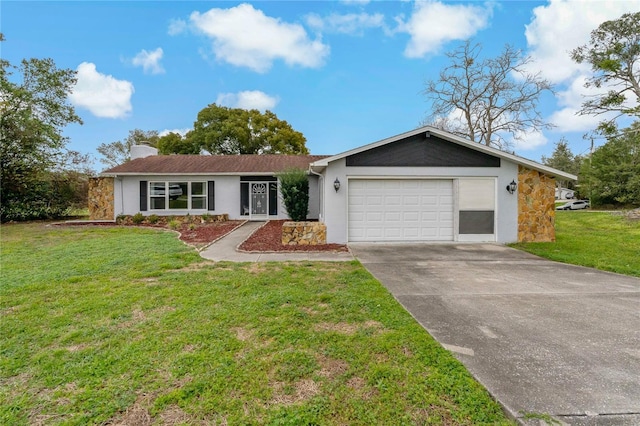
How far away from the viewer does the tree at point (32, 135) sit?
649 inches

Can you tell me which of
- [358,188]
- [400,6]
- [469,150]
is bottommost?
[358,188]

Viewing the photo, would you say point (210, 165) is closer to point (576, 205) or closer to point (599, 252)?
point (599, 252)

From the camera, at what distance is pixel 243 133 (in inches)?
1193

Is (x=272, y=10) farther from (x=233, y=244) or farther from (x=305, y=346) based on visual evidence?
(x=305, y=346)

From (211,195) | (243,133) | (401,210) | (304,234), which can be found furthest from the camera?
(243,133)

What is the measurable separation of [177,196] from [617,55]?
93.8 feet

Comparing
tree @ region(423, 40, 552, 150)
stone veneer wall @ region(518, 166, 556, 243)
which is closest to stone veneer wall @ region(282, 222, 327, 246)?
stone veneer wall @ region(518, 166, 556, 243)

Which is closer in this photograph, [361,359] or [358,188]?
[361,359]

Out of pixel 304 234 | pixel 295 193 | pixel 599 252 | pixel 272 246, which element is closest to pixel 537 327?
pixel 304 234

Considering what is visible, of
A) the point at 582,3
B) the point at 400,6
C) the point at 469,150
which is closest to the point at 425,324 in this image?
the point at 469,150

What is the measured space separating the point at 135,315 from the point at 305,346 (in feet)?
7.82

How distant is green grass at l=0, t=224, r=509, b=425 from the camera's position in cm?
230

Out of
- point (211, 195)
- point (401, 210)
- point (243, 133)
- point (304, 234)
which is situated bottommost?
point (304, 234)

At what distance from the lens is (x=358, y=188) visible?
9812 millimetres
